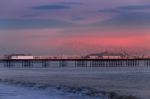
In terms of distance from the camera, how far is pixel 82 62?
443ft

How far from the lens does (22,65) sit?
139 metres

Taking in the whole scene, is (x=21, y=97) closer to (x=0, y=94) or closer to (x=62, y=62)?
(x=0, y=94)

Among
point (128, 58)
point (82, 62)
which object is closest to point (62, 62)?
point (82, 62)

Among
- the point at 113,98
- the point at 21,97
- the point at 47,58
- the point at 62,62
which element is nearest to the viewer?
the point at 21,97

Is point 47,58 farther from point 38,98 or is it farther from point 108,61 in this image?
point 38,98

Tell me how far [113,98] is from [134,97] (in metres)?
1.77

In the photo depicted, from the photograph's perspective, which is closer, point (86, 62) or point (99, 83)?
point (99, 83)

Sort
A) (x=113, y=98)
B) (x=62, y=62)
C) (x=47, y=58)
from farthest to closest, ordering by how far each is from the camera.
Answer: (x=62, y=62)
(x=47, y=58)
(x=113, y=98)

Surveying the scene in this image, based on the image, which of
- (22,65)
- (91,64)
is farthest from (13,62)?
(91,64)

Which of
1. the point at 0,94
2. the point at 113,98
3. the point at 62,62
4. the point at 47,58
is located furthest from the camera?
the point at 62,62

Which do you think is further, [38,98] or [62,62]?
[62,62]

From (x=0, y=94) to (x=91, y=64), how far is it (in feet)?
358

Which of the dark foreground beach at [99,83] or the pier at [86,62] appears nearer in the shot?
the dark foreground beach at [99,83]

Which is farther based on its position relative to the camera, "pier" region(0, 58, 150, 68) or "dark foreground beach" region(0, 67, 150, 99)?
"pier" region(0, 58, 150, 68)
